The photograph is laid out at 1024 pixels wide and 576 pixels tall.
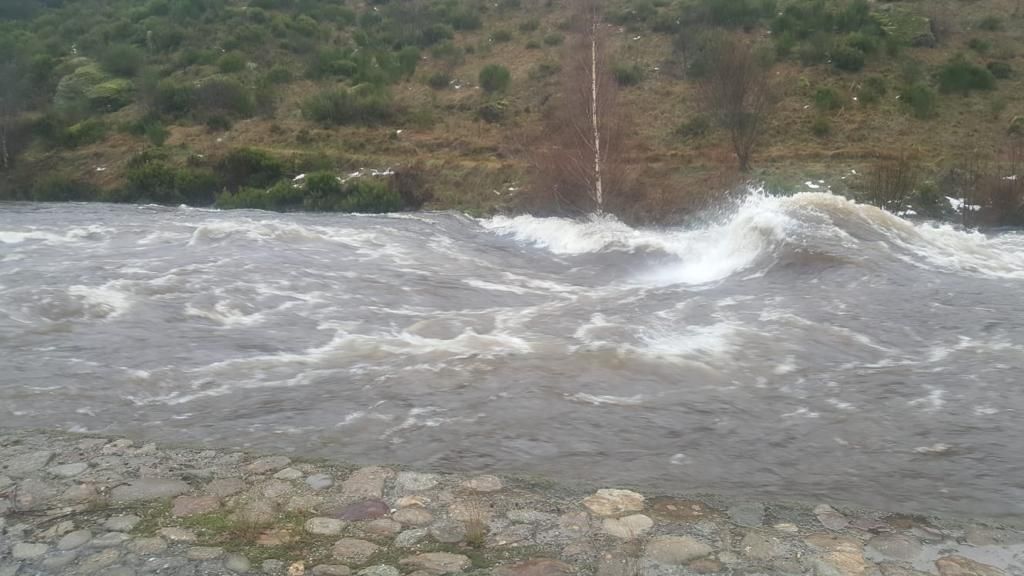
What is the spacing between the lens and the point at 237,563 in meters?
4.54

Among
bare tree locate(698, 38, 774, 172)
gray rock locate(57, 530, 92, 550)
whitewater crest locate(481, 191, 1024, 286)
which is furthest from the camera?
bare tree locate(698, 38, 774, 172)

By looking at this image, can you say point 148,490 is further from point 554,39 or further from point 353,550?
point 554,39

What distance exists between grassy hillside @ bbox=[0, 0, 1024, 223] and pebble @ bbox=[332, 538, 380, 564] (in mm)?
12852

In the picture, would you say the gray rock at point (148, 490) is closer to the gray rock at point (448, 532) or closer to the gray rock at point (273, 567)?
the gray rock at point (273, 567)

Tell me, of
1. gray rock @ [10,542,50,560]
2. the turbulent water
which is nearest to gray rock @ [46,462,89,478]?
the turbulent water

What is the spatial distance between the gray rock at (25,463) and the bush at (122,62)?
33302 millimetres

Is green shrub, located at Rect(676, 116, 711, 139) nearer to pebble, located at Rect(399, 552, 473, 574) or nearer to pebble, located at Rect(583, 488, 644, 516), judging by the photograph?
pebble, located at Rect(583, 488, 644, 516)

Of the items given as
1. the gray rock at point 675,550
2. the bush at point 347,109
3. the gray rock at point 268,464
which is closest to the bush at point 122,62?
the bush at point 347,109

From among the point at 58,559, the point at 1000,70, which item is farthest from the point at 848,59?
the point at 58,559

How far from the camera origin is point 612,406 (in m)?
7.43

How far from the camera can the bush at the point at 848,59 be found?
88.0 ft

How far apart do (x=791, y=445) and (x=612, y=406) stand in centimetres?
150

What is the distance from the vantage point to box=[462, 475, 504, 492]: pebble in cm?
567

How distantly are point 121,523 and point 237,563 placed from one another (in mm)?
901
